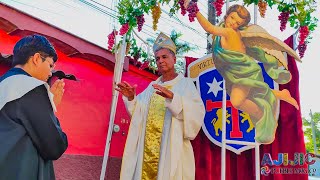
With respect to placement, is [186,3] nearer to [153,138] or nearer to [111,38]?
[111,38]

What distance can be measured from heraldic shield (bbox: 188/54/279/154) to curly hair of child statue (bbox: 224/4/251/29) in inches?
16.5

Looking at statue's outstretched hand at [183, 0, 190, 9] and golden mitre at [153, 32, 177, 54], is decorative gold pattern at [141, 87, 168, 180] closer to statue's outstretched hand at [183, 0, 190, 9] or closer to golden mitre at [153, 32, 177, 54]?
golden mitre at [153, 32, 177, 54]

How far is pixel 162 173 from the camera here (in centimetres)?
275

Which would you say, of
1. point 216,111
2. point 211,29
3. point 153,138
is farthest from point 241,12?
point 153,138

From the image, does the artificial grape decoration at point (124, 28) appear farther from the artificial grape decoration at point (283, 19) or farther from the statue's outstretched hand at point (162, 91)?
the artificial grape decoration at point (283, 19)

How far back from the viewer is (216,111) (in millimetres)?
3361

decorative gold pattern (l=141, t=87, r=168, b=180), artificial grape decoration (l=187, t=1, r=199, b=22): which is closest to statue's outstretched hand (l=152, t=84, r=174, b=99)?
decorative gold pattern (l=141, t=87, r=168, b=180)

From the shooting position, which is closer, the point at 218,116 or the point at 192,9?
the point at 192,9

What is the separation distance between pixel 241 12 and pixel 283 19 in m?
0.39

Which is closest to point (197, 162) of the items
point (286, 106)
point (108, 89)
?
point (286, 106)

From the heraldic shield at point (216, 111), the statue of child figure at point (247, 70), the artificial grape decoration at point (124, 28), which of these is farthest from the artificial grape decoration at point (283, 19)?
the artificial grape decoration at point (124, 28)

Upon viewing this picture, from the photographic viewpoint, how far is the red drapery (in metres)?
3.04

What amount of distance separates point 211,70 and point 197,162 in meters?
0.99

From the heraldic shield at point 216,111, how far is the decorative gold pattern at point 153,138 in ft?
2.03
